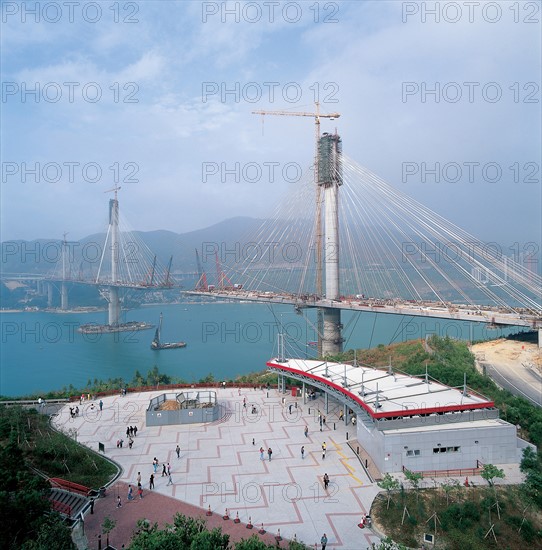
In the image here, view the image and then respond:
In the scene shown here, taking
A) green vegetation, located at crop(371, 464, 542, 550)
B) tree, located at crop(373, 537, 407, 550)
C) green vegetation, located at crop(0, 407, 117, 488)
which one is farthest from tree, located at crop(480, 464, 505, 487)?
green vegetation, located at crop(0, 407, 117, 488)

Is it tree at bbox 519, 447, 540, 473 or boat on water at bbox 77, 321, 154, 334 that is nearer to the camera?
tree at bbox 519, 447, 540, 473

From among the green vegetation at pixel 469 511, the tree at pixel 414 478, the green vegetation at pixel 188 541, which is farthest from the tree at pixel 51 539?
the tree at pixel 414 478

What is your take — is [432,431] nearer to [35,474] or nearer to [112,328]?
[35,474]

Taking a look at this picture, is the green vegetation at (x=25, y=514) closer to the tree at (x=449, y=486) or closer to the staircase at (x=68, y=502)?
the staircase at (x=68, y=502)

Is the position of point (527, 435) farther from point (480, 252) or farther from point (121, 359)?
point (121, 359)

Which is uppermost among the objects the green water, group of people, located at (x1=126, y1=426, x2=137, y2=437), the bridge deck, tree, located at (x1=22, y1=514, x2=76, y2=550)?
the bridge deck

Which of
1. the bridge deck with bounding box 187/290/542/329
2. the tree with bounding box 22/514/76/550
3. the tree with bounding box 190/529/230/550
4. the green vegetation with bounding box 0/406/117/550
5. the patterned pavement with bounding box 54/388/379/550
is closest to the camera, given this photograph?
the tree with bounding box 190/529/230/550

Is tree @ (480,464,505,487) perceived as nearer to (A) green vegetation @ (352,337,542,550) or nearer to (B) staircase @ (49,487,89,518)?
(A) green vegetation @ (352,337,542,550)

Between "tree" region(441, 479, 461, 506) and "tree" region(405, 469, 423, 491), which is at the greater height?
"tree" region(405, 469, 423, 491)
